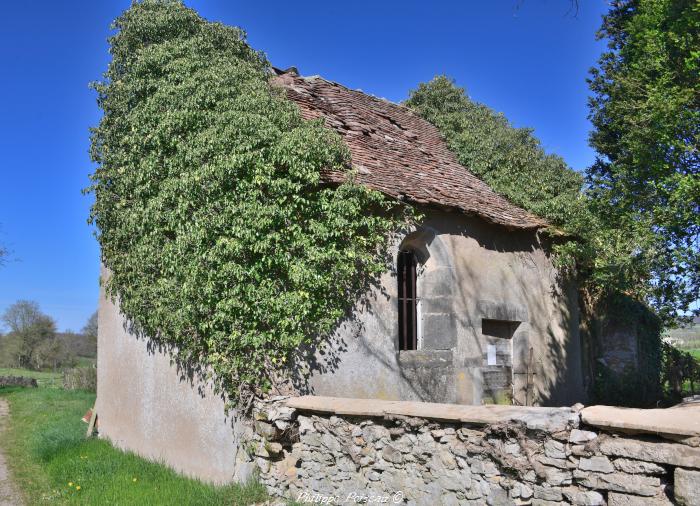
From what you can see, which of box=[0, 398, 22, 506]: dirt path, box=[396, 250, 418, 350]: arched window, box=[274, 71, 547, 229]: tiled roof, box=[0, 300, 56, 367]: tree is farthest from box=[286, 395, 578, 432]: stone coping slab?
box=[0, 300, 56, 367]: tree

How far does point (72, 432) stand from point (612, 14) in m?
14.3

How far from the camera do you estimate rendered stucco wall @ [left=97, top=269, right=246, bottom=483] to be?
8.20m

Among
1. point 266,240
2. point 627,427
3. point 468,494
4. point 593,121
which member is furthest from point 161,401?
point 593,121

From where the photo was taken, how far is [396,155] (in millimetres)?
11242

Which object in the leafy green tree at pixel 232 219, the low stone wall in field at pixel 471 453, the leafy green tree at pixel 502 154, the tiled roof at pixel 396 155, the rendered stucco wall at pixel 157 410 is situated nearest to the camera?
the low stone wall in field at pixel 471 453

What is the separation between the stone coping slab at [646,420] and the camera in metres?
4.18

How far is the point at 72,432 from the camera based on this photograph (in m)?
12.2

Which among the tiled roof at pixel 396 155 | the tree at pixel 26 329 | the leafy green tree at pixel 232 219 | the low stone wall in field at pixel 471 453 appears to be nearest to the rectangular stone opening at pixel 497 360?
the tiled roof at pixel 396 155

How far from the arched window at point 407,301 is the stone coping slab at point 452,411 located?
2982 mm

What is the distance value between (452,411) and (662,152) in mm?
5448

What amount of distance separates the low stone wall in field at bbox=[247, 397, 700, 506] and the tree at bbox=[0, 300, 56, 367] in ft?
123

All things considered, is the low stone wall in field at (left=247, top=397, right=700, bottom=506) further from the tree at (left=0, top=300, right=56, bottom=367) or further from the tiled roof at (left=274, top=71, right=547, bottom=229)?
the tree at (left=0, top=300, right=56, bottom=367)

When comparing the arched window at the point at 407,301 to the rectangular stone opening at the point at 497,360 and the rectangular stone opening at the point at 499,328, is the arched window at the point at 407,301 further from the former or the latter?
the rectangular stone opening at the point at 499,328

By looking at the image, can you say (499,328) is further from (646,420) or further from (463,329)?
(646,420)
